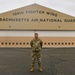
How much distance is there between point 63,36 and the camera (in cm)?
2856

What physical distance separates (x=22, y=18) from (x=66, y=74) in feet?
62.9

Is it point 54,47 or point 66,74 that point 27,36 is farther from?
point 66,74

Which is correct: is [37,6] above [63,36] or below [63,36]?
above

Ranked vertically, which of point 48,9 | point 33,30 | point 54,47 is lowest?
point 54,47

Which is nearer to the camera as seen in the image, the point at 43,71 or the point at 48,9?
the point at 43,71

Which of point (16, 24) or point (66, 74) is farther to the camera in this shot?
point (16, 24)

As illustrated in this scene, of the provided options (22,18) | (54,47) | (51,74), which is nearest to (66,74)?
(51,74)

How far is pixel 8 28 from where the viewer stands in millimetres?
28375

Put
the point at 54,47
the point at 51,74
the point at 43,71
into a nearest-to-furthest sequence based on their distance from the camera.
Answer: the point at 51,74, the point at 43,71, the point at 54,47

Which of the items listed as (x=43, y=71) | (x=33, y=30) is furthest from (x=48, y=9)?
(x=43, y=71)

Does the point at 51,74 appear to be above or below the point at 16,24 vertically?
below

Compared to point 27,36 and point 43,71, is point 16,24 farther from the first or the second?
point 43,71

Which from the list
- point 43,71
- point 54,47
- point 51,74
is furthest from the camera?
point 54,47

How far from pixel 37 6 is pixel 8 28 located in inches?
196
